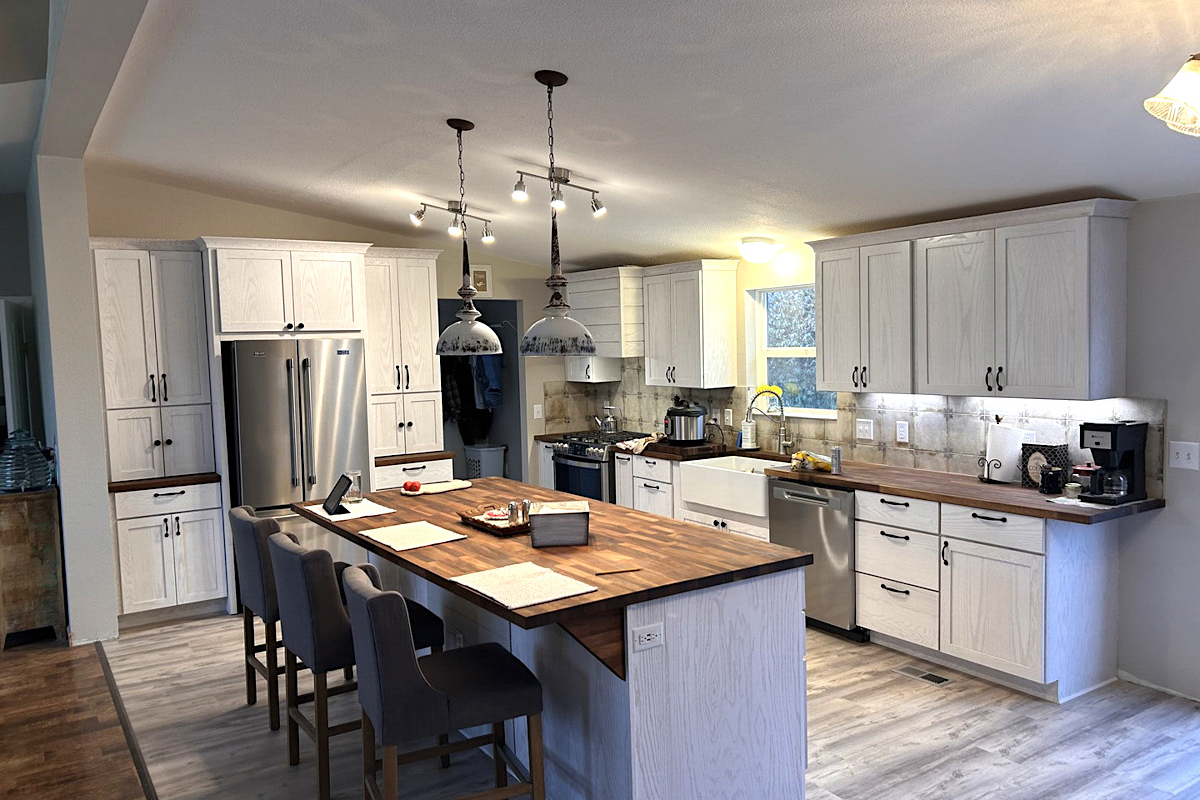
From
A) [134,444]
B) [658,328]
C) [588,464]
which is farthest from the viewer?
[588,464]

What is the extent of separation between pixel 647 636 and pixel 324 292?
13.4 ft

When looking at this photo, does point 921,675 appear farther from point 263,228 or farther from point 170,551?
point 263,228

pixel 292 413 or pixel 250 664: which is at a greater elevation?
pixel 292 413

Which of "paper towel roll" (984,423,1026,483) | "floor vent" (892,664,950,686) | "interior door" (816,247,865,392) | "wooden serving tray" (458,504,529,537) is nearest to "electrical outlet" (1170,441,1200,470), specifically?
"paper towel roll" (984,423,1026,483)

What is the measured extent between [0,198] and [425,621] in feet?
16.6

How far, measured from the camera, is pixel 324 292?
5.90 metres

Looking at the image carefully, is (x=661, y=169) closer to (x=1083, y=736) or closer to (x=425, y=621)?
(x=425, y=621)

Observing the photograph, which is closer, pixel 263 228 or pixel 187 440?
pixel 187 440

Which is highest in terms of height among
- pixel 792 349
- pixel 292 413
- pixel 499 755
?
pixel 792 349

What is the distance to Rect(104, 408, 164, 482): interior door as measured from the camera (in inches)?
215

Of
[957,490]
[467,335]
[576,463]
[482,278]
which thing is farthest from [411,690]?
[482,278]

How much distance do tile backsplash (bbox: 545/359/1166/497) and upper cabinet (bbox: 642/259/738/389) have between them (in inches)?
12.0

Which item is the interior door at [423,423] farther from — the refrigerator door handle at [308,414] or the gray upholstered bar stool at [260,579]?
the gray upholstered bar stool at [260,579]

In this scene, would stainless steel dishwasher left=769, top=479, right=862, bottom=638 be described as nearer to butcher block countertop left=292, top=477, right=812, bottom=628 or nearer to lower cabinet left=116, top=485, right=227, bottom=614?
butcher block countertop left=292, top=477, right=812, bottom=628
